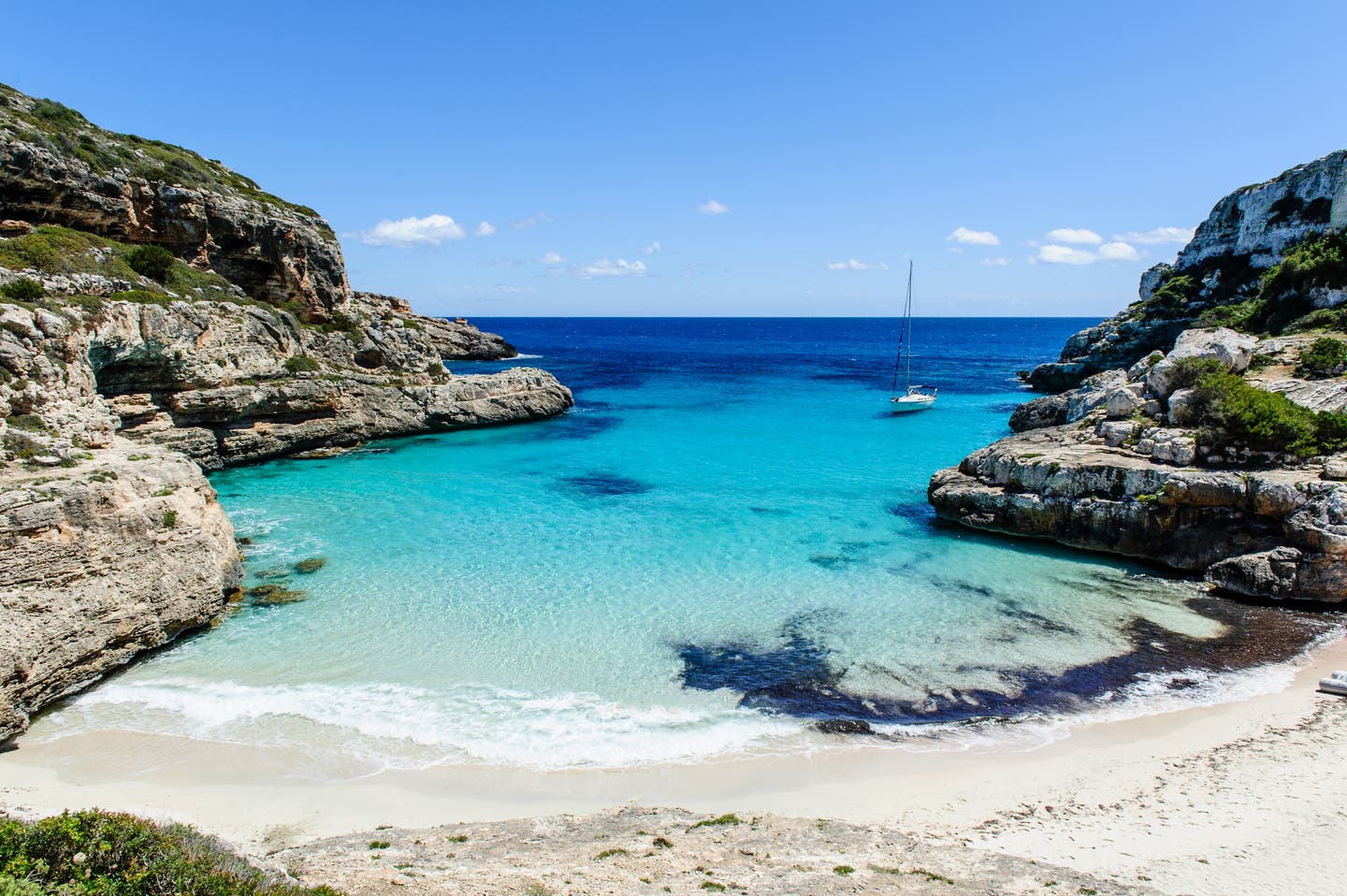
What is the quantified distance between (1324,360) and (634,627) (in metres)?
25.2

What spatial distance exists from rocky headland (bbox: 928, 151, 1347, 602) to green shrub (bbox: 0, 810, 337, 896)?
21674 mm

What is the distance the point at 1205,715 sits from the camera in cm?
1311

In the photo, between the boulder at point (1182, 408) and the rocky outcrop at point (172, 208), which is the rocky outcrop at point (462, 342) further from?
the boulder at point (1182, 408)

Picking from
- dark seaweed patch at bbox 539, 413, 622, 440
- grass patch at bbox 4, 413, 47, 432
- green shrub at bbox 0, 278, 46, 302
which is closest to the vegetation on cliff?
green shrub at bbox 0, 278, 46, 302

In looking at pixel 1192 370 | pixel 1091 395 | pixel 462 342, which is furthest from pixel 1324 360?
pixel 462 342

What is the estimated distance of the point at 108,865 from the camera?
667 cm

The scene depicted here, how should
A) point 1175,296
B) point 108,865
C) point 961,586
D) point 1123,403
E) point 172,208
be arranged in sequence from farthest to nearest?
point 1175,296, point 172,208, point 1123,403, point 961,586, point 108,865

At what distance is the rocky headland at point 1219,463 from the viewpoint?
707 inches

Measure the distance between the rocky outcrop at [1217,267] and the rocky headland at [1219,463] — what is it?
16786 mm

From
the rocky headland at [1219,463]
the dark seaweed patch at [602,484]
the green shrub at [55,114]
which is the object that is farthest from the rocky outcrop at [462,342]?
the rocky headland at [1219,463]

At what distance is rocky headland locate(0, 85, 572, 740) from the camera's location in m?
13.6

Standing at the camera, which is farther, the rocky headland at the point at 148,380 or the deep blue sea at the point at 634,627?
the rocky headland at the point at 148,380

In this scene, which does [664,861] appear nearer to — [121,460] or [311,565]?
[311,565]

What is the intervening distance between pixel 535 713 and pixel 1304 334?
32.3m
